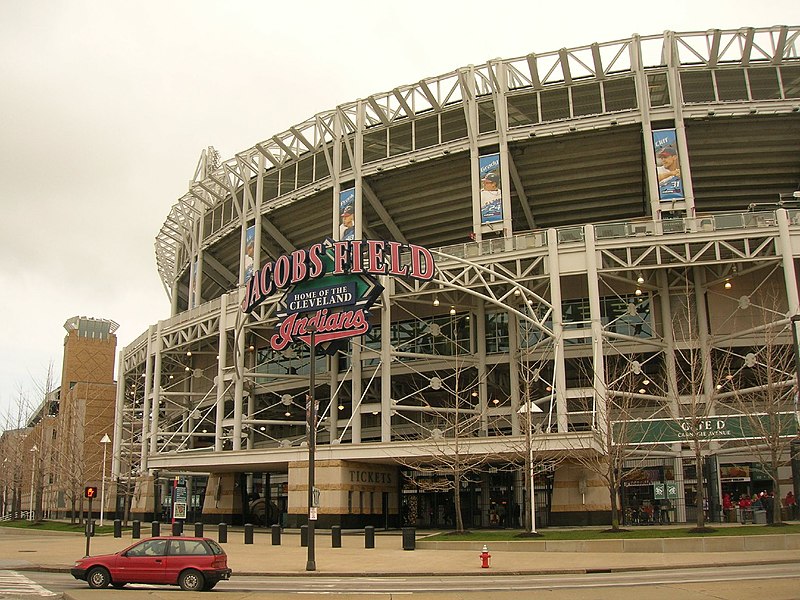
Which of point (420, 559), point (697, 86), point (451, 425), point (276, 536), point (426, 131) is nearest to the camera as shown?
point (420, 559)

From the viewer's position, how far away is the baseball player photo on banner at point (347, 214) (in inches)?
1970

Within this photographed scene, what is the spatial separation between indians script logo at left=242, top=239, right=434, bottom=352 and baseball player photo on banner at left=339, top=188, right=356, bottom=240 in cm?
648

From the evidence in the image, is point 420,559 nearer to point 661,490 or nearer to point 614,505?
point 614,505

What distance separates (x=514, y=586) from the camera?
19.5 m

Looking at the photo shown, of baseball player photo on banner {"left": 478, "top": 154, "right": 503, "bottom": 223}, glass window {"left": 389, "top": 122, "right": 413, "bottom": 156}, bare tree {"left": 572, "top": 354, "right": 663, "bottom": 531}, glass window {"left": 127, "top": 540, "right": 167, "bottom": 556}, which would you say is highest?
glass window {"left": 389, "top": 122, "right": 413, "bottom": 156}

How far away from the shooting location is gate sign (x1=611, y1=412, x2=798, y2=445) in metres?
32.8

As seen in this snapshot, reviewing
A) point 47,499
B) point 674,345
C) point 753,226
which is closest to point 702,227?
point 753,226

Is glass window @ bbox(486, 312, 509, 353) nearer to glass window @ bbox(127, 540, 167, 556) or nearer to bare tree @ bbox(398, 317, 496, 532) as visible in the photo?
A: bare tree @ bbox(398, 317, 496, 532)

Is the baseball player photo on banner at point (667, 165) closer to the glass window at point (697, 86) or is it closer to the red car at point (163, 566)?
the glass window at point (697, 86)

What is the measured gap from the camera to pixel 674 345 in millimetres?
44000

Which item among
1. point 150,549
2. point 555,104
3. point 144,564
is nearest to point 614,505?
point 150,549

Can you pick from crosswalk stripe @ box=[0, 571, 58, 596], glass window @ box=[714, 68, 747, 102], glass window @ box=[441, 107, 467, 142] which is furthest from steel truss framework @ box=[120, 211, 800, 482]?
crosswalk stripe @ box=[0, 571, 58, 596]

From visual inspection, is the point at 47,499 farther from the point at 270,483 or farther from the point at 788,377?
the point at 788,377

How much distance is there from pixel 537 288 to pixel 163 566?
29.1 m
